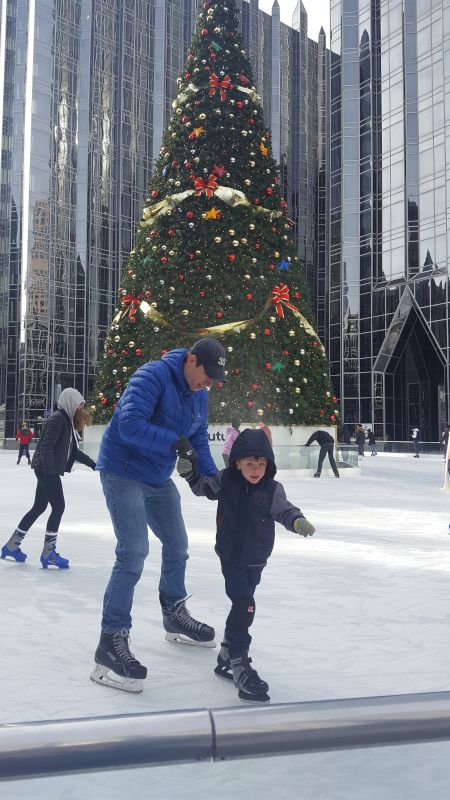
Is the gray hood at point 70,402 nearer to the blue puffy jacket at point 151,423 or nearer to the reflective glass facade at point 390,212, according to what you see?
the blue puffy jacket at point 151,423

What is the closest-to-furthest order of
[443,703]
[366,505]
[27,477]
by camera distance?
[443,703], [366,505], [27,477]

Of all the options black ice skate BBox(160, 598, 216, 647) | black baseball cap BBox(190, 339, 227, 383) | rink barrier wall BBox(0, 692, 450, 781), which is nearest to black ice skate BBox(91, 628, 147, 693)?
black ice skate BBox(160, 598, 216, 647)

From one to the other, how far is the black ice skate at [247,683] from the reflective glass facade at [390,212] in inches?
1435

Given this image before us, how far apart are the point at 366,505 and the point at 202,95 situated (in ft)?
42.4

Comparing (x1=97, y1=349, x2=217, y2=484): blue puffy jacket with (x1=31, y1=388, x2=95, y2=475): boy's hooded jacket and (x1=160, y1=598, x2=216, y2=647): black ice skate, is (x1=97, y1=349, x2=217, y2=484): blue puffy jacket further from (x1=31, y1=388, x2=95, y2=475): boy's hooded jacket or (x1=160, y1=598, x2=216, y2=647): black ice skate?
(x1=31, y1=388, x2=95, y2=475): boy's hooded jacket

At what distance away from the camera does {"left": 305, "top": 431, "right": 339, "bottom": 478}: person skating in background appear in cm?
1752

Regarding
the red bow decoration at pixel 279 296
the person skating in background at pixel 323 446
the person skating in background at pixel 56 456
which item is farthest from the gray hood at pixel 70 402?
the red bow decoration at pixel 279 296

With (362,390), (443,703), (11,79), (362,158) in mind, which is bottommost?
(443,703)

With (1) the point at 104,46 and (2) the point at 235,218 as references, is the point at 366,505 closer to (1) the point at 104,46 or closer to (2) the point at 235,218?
(2) the point at 235,218

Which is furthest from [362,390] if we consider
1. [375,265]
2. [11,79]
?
[11,79]

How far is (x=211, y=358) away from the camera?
3.27m

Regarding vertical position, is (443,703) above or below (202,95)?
below

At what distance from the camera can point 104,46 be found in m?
46.3

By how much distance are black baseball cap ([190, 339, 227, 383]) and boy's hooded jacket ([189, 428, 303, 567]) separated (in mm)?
297
